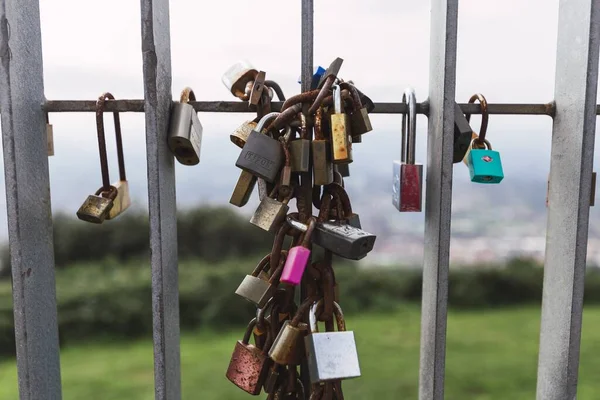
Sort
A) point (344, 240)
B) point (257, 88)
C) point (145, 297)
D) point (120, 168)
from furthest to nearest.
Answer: point (145, 297), point (120, 168), point (257, 88), point (344, 240)

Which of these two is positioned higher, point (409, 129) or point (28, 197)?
point (409, 129)

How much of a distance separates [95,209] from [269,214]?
0.31 m

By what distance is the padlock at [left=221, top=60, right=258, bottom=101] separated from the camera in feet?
2.68

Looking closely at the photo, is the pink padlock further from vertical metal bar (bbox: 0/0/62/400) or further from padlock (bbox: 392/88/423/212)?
vertical metal bar (bbox: 0/0/62/400)

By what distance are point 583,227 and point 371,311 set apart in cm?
99

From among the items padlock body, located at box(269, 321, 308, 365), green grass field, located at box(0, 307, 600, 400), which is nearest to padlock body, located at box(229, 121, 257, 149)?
padlock body, located at box(269, 321, 308, 365)

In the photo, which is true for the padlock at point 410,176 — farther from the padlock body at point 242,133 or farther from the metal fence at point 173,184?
the padlock body at point 242,133

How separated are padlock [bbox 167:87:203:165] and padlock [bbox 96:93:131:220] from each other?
12 cm

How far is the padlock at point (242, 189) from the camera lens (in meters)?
0.76

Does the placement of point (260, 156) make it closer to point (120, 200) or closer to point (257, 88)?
point (257, 88)

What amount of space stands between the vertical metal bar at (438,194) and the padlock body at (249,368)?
Result: 11.1 inches

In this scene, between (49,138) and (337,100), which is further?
(49,138)

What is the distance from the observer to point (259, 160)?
73 cm

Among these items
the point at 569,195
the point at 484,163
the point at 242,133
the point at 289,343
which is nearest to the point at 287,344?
the point at 289,343
